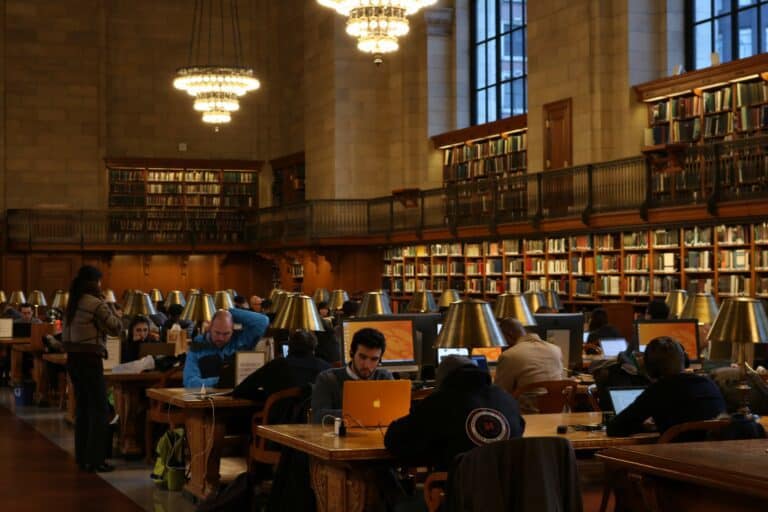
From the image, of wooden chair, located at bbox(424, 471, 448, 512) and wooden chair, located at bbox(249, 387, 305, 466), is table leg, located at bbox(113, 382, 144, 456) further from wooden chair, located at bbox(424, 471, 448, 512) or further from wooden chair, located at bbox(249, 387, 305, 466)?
wooden chair, located at bbox(424, 471, 448, 512)

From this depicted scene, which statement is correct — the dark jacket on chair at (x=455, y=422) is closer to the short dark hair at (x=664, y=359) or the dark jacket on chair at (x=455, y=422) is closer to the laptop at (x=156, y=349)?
the short dark hair at (x=664, y=359)

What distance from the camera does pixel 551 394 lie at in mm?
7172

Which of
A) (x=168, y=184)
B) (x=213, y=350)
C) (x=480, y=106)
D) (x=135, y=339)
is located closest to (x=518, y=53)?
(x=480, y=106)

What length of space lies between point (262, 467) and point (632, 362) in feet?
7.34

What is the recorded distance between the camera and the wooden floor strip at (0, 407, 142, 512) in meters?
7.34

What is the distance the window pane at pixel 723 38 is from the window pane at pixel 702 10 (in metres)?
0.29

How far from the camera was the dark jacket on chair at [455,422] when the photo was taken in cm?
471

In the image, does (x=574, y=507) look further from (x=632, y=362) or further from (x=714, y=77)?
(x=714, y=77)

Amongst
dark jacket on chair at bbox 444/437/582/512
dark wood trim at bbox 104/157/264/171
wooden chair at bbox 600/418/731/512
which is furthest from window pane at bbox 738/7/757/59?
dark wood trim at bbox 104/157/264/171

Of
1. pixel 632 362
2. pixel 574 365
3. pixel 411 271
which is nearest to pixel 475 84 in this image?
pixel 411 271

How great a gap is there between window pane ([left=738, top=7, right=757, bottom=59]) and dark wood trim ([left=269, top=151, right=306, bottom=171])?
39.6 ft

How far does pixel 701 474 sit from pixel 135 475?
588 cm

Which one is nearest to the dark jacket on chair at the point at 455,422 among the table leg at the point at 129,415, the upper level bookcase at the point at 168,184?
the table leg at the point at 129,415

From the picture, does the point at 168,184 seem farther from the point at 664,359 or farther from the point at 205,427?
the point at 664,359
